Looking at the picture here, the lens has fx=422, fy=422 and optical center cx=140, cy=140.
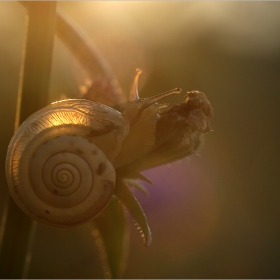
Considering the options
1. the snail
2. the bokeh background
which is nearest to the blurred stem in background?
the snail

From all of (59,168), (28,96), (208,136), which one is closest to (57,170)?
(59,168)

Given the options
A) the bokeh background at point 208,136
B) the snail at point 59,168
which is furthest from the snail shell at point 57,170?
the bokeh background at point 208,136

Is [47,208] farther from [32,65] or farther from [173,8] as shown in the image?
[173,8]

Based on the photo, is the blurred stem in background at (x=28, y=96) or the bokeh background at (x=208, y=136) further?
the bokeh background at (x=208, y=136)

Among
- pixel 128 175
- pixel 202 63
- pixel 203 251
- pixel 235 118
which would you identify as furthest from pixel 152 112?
pixel 202 63

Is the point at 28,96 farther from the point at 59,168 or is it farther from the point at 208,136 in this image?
the point at 208,136

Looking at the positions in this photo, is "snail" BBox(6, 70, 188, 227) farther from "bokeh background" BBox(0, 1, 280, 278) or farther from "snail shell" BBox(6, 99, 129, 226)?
"bokeh background" BBox(0, 1, 280, 278)

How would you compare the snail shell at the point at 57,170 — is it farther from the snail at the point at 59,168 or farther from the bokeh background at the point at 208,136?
the bokeh background at the point at 208,136
